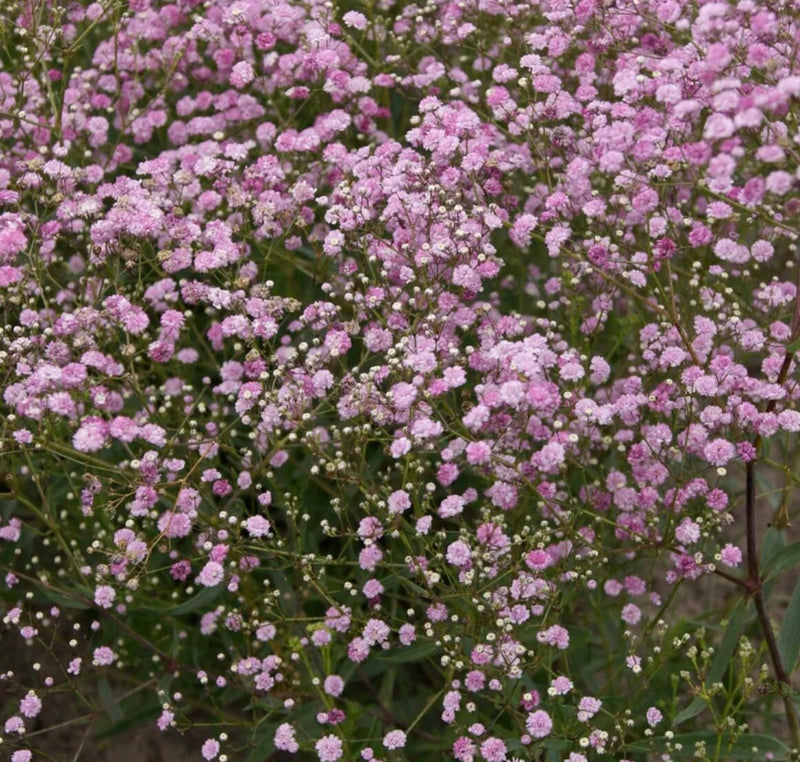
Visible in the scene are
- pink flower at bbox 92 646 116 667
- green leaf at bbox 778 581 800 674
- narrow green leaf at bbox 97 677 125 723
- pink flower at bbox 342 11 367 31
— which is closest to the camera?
green leaf at bbox 778 581 800 674

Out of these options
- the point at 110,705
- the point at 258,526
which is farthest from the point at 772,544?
the point at 110,705

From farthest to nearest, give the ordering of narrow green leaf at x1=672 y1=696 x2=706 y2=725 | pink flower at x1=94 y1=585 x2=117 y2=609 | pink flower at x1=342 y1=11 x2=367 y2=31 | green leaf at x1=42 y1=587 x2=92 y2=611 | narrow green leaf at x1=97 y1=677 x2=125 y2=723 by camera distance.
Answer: pink flower at x1=342 y1=11 x2=367 y2=31
narrow green leaf at x1=97 y1=677 x2=125 y2=723
green leaf at x1=42 y1=587 x2=92 y2=611
pink flower at x1=94 y1=585 x2=117 y2=609
narrow green leaf at x1=672 y1=696 x2=706 y2=725

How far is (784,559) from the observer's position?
376 centimetres

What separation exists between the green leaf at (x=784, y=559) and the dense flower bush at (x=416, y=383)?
0.09 feet

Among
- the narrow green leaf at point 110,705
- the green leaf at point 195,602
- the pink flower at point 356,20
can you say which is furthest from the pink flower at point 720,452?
the narrow green leaf at point 110,705

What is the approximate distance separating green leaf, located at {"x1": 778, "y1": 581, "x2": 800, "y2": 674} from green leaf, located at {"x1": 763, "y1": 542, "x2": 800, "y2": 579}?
10 cm

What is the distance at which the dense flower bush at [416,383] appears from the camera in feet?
12.0

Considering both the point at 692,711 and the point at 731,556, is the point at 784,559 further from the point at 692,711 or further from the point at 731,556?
the point at 692,711

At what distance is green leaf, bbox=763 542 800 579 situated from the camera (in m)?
3.74

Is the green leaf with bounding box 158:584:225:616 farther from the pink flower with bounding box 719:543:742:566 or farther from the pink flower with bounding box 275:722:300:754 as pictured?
the pink flower with bounding box 719:543:742:566

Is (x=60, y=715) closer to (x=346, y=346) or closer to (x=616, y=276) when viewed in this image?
(x=346, y=346)

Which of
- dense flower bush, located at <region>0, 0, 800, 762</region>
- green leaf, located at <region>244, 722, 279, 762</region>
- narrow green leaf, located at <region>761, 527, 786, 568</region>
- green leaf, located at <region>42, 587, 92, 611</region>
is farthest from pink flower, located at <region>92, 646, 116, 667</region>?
A: narrow green leaf, located at <region>761, 527, 786, 568</region>

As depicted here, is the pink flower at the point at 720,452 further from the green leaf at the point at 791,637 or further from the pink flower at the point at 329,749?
the pink flower at the point at 329,749

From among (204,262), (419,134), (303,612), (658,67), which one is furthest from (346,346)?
(658,67)
